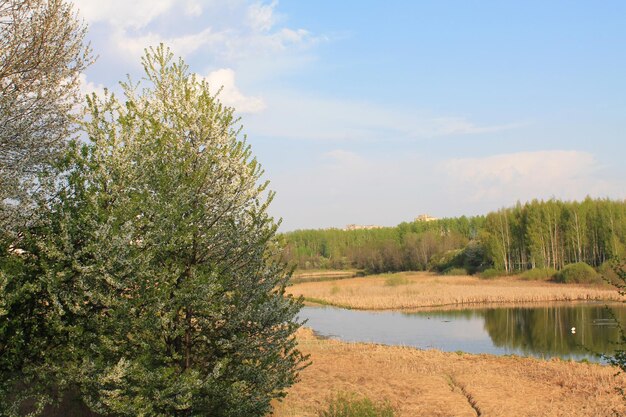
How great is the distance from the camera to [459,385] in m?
20.4

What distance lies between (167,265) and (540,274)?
7187 centimetres

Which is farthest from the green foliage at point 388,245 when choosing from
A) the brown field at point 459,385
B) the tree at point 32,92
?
the tree at point 32,92

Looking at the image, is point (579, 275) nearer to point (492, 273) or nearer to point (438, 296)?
point (492, 273)

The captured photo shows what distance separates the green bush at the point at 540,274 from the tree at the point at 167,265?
68.6 m

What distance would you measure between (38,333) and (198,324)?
10.1 feet

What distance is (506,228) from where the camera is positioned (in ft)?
287

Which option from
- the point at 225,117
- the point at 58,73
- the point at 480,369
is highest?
the point at 58,73

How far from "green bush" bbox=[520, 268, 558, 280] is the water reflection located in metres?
23.8

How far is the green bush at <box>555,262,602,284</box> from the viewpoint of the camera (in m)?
65.4

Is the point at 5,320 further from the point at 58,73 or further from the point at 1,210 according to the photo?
the point at 58,73

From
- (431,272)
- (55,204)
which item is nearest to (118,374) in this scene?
(55,204)

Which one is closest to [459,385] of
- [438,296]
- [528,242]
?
[438,296]

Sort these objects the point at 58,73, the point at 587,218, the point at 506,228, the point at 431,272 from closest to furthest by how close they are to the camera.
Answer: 1. the point at 58,73
2. the point at 587,218
3. the point at 506,228
4. the point at 431,272

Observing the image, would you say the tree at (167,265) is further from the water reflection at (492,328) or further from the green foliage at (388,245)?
the green foliage at (388,245)
